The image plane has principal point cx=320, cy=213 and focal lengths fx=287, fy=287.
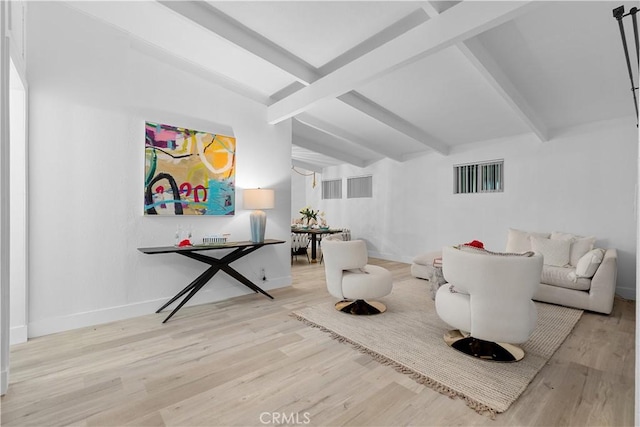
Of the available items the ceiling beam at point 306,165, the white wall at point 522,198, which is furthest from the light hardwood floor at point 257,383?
the ceiling beam at point 306,165

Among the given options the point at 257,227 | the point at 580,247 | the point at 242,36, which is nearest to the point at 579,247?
the point at 580,247

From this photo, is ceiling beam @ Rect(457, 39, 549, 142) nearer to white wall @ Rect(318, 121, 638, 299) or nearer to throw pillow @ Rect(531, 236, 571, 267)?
white wall @ Rect(318, 121, 638, 299)

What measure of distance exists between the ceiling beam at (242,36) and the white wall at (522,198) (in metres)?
3.80

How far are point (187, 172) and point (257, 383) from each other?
2526 mm

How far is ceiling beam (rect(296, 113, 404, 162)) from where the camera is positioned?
4916 millimetres

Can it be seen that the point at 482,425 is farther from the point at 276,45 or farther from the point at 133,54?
the point at 133,54

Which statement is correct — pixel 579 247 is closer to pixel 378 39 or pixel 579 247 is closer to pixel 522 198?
pixel 522 198

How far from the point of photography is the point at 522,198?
492 centimetres

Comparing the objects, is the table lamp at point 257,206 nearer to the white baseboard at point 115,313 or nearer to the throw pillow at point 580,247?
the white baseboard at point 115,313

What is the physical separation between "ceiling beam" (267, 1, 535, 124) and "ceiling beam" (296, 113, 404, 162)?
1.23 meters

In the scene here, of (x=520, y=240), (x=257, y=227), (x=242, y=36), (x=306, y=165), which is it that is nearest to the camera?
(x=242, y=36)

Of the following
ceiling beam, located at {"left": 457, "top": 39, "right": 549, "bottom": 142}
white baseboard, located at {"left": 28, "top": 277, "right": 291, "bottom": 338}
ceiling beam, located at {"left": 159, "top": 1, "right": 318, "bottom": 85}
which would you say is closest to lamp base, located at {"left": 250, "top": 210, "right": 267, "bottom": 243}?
white baseboard, located at {"left": 28, "top": 277, "right": 291, "bottom": 338}

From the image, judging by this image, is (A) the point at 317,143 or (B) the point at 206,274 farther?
(A) the point at 317,143

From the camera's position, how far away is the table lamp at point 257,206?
3721 mm
